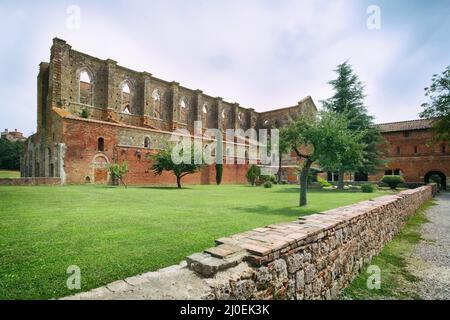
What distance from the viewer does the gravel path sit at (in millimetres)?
3889

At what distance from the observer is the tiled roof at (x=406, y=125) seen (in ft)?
110

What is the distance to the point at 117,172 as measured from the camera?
20078 mm

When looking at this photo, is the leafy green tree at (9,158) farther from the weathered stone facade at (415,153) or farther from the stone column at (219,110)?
the weathered stone facade at (415,153)

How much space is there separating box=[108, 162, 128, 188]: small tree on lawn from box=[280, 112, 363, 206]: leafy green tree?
14.8m

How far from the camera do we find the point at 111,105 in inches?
1039

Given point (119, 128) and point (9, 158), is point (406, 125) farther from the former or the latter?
point (9, 158)

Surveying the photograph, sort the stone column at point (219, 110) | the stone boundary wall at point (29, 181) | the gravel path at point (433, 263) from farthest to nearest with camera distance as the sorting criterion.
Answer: the stone column at point (219, 110) < the stone boundary wall at point (29, 181) < the gravel path at point (433, 263)

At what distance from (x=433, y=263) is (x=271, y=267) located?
4.72m

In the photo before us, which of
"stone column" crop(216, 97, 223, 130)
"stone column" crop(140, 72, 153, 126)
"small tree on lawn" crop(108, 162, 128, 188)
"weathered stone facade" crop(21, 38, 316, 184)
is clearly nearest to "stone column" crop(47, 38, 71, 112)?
"weathered stone facade" crop(21, 38, 316, 184)

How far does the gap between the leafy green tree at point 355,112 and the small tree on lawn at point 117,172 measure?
68.0ft

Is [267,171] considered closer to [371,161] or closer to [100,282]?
[371,161]

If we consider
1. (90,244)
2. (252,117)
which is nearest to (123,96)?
(252,117)

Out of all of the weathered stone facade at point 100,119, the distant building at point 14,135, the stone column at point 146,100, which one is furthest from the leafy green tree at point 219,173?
the distant building at point 14,135

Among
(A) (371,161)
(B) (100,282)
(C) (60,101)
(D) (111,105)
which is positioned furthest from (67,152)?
(A) (371,161)
